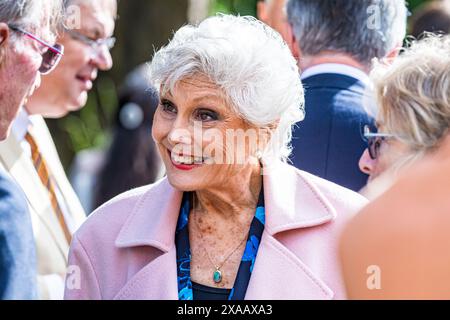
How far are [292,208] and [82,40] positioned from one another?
1.67m

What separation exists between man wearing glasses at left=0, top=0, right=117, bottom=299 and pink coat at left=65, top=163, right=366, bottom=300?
1.24ft

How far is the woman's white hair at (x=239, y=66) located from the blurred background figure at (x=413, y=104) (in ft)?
1.18

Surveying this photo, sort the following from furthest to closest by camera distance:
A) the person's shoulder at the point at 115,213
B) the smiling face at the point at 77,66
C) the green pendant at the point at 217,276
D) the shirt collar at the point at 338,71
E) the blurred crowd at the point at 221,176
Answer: the smiling face at the point at 77,66, the shirt collar at the point at 338,71, the person's shoulder at the point at 115,213, the green pendant at the point at 217,276, the blurred crowd at the point at 221,176

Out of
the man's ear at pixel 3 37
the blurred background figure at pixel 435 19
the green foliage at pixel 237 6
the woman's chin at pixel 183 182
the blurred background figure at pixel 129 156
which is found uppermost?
the man's ear at pixel 3 37

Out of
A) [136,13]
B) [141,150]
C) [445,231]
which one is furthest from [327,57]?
[136,13]

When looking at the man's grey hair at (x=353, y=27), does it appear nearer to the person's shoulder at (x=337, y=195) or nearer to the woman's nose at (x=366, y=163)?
the woman's nose at (x=366, y=163)

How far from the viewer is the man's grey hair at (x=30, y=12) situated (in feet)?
11.2

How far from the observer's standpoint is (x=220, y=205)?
3617 millimetres

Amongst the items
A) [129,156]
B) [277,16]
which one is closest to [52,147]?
[129,156]

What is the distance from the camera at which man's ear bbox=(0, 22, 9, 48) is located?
341cm

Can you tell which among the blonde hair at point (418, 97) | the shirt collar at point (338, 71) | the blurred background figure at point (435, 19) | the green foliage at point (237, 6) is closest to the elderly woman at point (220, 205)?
the blonde hair at point (418, 97)

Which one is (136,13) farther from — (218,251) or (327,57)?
(218,251)

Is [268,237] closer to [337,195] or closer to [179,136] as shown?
[337,195]
